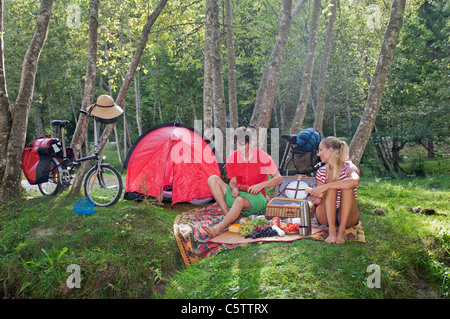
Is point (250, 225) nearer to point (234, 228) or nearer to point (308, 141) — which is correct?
point (234, 228)

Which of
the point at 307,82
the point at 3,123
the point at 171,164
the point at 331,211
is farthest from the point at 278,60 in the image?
the point at 3,123

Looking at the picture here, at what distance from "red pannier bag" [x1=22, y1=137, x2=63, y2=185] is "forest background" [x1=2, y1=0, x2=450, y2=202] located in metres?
3.12

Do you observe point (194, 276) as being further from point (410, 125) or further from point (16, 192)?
point (410, 125)

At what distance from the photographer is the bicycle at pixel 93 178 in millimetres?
5434

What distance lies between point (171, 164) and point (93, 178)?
4.61ft

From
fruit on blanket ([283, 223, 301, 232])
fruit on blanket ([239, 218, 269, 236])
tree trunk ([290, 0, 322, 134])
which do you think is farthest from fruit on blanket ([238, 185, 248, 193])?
tree trunk ([290, 0, 322, 134])

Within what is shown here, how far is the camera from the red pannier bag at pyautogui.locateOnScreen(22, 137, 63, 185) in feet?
18.6

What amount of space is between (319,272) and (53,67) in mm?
20114

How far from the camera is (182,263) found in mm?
4242

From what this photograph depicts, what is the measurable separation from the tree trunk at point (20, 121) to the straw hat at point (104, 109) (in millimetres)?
1238

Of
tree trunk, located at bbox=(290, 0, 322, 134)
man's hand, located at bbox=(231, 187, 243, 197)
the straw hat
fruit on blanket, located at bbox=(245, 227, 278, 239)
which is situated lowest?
fruit on blanket, located at bbox=(245, 227, 278, 239)

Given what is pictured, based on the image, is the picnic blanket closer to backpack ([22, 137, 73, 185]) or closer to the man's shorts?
the man's shorts

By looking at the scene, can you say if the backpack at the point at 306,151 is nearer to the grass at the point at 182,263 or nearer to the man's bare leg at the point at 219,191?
the grass at the point at 182,263
